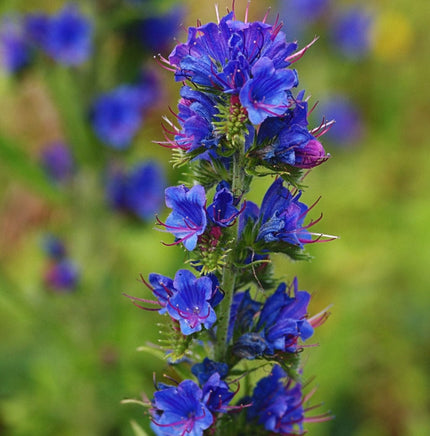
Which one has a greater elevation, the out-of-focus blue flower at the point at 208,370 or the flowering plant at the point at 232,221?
the flowering plant at the point at 232,221

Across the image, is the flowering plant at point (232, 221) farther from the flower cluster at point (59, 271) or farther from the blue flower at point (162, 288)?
the flower cluster at point (59, 271)

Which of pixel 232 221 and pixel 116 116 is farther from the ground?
pixel 116 116

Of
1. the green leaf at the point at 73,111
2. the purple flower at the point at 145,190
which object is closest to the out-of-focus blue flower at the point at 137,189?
the purple flower at the point at 145,190

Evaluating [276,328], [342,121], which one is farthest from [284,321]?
[342,121]

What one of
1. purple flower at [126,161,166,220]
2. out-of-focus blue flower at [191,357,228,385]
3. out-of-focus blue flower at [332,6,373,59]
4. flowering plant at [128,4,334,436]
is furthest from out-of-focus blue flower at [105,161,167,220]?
out-of-focus blue flower at [332,6,373,59]

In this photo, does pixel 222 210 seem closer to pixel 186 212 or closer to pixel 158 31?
pixel 186 212

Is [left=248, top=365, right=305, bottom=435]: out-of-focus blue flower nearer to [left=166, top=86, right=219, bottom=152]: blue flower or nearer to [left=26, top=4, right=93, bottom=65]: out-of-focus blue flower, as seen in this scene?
[left=166, top=86, right=219, bottom=152]: blue flower
